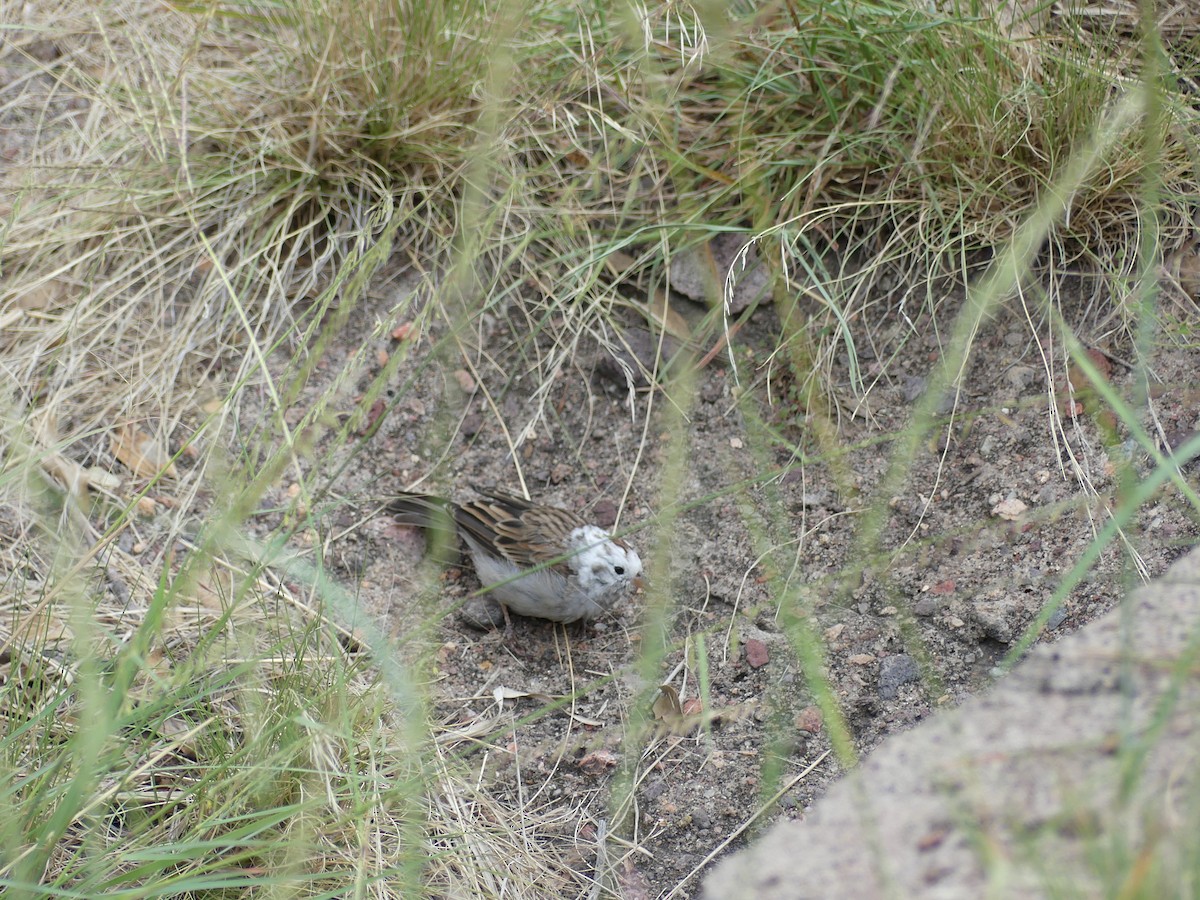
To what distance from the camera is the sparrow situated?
3.46 metres

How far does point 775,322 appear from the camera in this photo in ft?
12.8

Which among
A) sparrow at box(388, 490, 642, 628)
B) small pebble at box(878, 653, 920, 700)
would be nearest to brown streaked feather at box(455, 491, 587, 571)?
sparrow at box(388, 490, 642, 628)

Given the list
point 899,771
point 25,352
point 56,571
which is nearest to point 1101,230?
point 899,771

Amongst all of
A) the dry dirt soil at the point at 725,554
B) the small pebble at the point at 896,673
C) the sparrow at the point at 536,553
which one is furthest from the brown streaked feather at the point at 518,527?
the small pebble at the point at 896,673

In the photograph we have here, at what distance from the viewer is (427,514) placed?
366cm

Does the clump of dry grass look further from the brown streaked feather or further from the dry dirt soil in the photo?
the brown streaked feather

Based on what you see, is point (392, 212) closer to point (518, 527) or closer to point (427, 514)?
point (427, 514)

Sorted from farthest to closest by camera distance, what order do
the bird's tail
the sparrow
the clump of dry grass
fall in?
the bird's tail < the sparrow < the clump of dry grass

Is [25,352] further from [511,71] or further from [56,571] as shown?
[511,71]

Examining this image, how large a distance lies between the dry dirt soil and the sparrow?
0.12m

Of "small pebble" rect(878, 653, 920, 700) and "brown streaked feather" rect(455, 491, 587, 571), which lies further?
"brown streaked feather" rect(455, 491, 587, 571)

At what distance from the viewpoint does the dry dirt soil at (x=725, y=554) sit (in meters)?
2.97

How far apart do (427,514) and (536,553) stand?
0.42 m

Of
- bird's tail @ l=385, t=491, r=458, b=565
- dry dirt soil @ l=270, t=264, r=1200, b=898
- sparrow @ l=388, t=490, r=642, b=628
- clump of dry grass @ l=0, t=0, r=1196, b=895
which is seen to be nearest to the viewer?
dry dirt soil @ l=270, t=264, r=1200, b=898
